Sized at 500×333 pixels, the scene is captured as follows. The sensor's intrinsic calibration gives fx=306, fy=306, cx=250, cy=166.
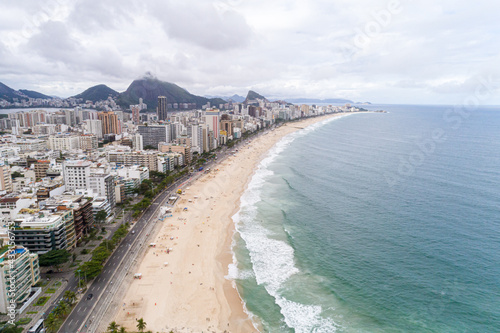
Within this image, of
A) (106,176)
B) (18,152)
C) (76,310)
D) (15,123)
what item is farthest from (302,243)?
(15,123)

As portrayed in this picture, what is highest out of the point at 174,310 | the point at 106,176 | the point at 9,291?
the point at 106,176

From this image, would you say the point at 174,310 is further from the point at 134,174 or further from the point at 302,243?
the point at 134,174

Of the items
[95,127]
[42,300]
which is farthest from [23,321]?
[95,127]

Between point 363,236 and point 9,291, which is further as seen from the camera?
point 363,236

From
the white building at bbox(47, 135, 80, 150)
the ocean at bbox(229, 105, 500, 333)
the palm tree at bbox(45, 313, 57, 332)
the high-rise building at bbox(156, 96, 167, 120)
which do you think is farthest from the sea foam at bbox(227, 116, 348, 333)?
the high-rise building at bbox(156, 96, 167, 120)

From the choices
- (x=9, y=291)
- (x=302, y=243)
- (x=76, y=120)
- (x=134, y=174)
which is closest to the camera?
(x=9, y=291)

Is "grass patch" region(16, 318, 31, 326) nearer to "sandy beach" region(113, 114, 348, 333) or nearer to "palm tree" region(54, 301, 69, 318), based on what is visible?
"palm tree" region(54, 301, 69, 318)

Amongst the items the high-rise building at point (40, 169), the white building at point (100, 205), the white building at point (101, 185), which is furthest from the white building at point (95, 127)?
the white building at point (100, 205)
